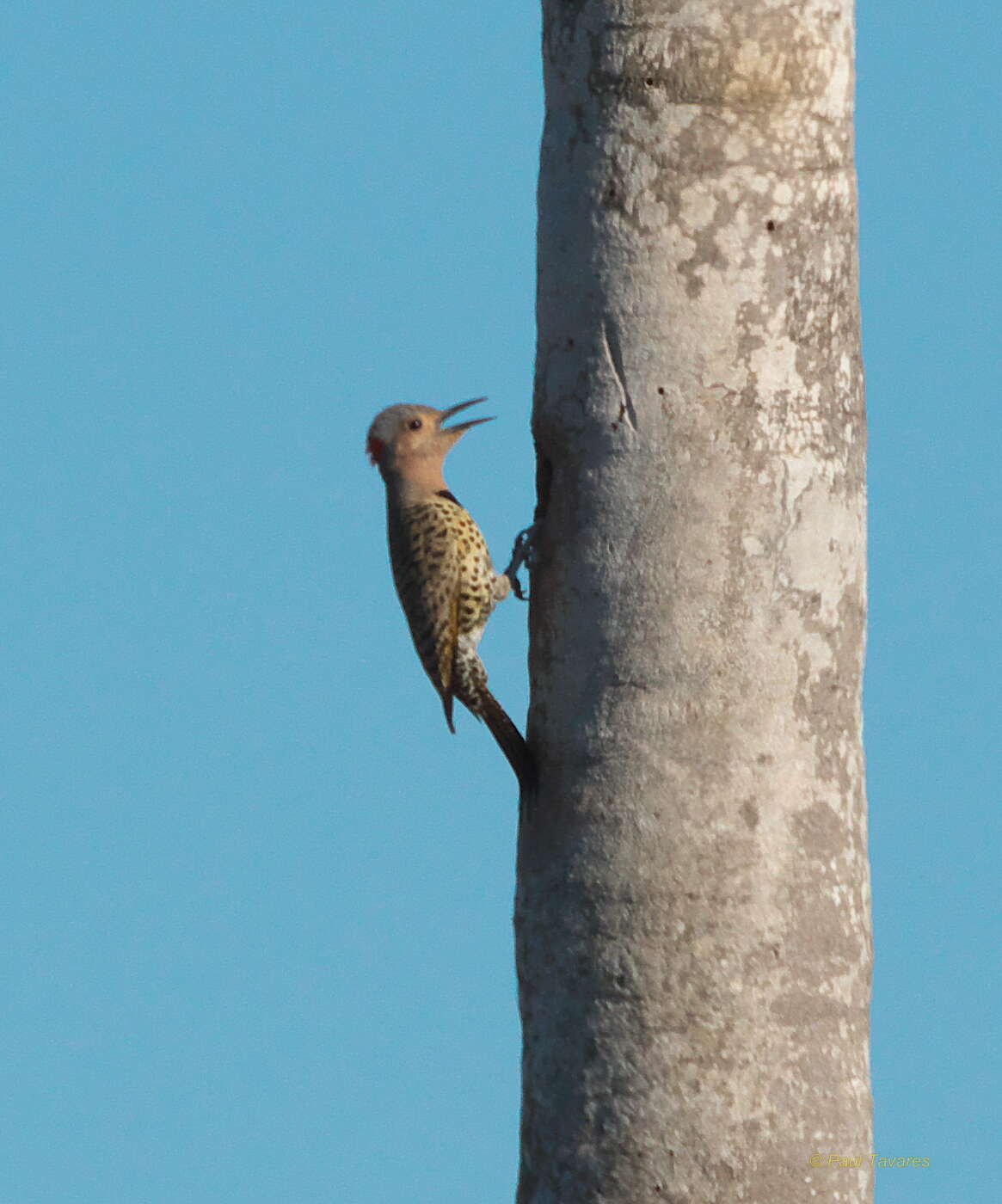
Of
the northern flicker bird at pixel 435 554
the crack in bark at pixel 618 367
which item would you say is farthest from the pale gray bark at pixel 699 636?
the northern flicker bird at pixel 435 554

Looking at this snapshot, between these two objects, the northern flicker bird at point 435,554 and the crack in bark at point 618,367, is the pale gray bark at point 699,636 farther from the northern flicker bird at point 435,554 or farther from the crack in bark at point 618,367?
the northern flicker bird at point 435,554

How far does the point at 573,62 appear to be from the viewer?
6.13 metres

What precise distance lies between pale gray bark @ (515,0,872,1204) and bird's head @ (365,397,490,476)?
138 cm

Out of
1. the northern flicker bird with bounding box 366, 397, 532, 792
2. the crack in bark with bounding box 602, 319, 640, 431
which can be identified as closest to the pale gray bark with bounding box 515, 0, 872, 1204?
the crack in bark with bounding box 602, 319, 640, 431

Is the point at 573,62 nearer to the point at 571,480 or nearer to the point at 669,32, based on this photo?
the point at 669,32

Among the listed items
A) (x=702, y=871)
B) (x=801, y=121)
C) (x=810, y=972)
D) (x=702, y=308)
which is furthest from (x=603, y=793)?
(x=801, y=121)

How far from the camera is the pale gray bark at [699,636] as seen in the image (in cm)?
566

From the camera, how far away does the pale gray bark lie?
18.6ft

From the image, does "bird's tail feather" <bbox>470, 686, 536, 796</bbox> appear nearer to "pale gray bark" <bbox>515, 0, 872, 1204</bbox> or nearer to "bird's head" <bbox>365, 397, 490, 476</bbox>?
"pale gray bark" <bbox>515, 0, 872, 1204</bbox>

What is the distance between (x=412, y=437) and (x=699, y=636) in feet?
6.67

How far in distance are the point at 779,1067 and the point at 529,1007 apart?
28.1 inches

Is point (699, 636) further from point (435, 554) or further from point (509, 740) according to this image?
point (435, 554)

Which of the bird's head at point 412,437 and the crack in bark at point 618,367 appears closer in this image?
the crack in bark at point 618,367

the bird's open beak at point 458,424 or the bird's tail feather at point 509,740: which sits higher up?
the bird's open beak at point 458,424
